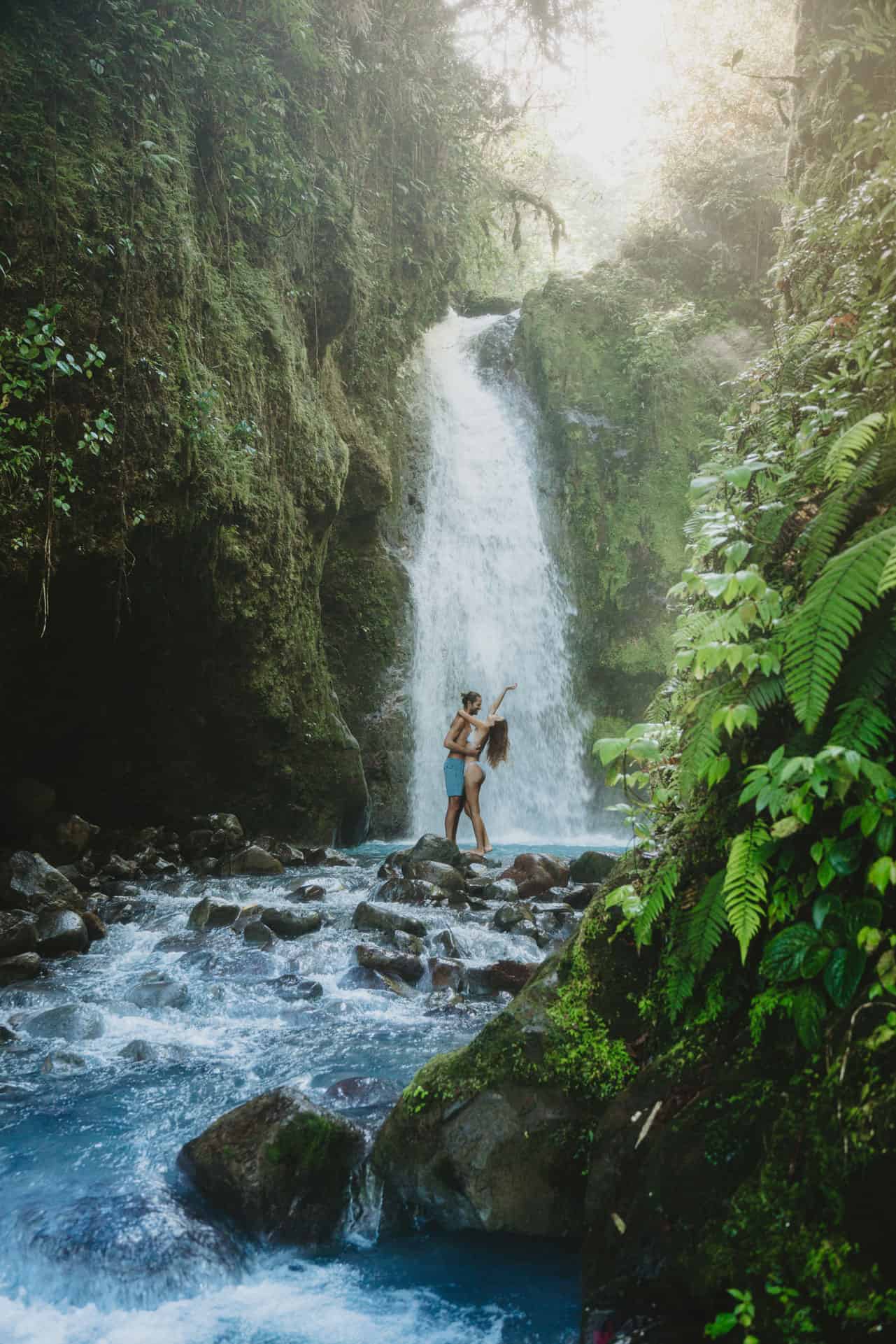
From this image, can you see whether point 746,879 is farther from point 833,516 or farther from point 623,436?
point 623,436

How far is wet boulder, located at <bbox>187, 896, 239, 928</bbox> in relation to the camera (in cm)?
743

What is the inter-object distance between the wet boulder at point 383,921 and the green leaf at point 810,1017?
4.97 metres

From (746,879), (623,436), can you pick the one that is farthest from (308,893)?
(623,436)

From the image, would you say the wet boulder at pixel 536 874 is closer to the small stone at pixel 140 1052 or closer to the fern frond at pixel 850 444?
the small stone at pixel 140 1052

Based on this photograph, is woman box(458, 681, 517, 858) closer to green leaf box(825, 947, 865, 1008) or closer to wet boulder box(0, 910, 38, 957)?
wet boulder box(0, 910, 38, 957)

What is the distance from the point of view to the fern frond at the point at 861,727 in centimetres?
215

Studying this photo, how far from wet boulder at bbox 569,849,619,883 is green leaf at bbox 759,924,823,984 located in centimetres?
660

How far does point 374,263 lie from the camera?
1481 cm

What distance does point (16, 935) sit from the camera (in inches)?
255

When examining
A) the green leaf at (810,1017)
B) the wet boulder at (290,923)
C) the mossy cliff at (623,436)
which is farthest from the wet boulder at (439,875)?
the mossy cliff at (623,436)

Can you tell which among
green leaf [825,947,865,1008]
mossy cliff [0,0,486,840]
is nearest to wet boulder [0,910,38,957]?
mossy cliff [0,0,486,840]

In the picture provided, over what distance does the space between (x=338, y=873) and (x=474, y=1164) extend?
658cm

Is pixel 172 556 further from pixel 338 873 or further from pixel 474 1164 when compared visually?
pixel 474 1164

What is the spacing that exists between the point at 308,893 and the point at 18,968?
9.33 feet
